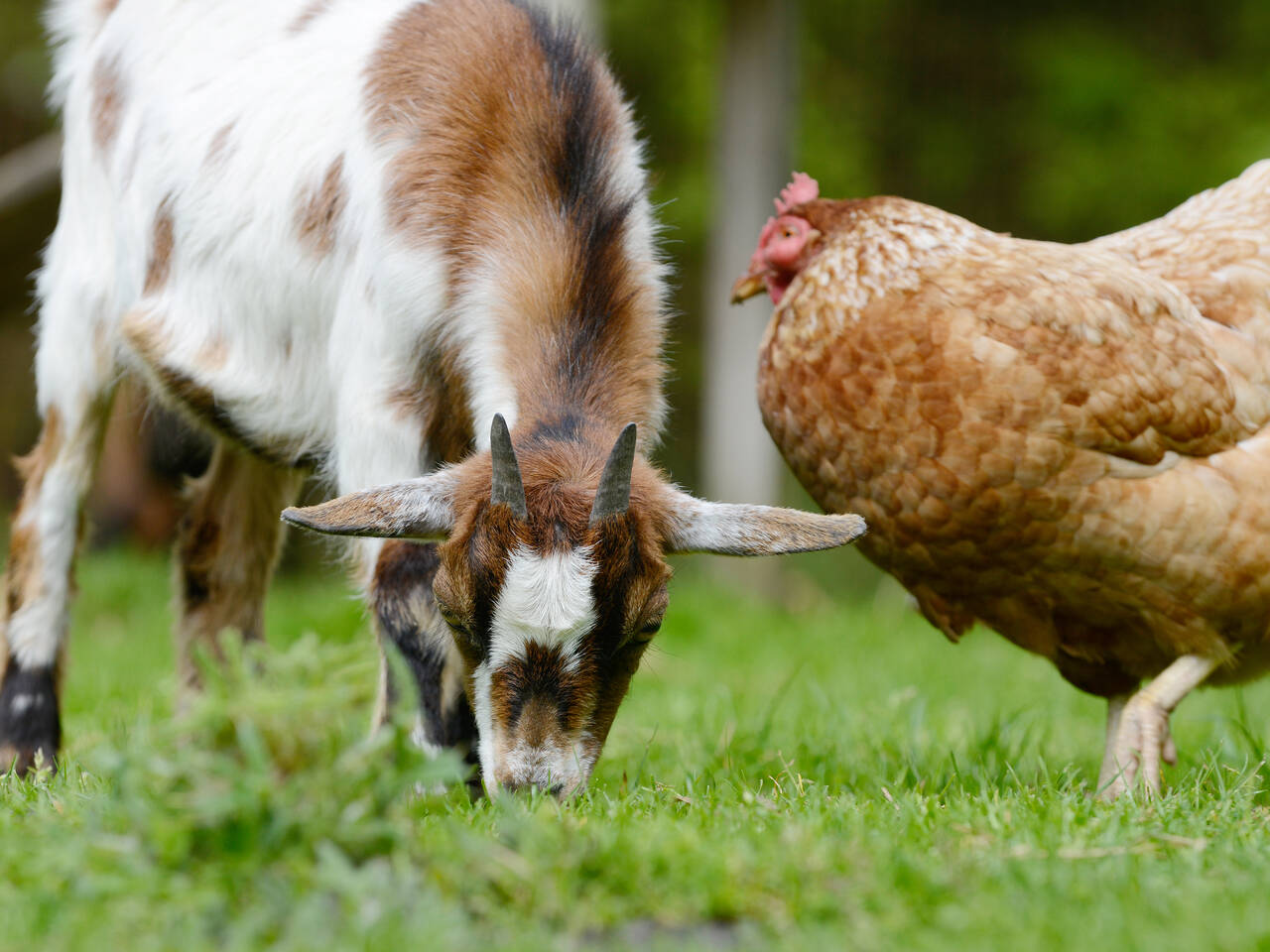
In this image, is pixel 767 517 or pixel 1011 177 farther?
pixel 1011 177

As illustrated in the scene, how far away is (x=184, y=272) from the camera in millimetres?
4445

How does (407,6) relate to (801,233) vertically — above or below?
above

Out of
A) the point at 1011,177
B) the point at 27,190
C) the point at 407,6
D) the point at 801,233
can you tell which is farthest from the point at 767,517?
the point at 1011,177

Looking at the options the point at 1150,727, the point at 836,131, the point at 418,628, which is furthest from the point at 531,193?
the point at 836,131

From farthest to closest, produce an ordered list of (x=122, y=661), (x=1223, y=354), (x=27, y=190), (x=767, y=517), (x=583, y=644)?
1. (x=27, y=190)
2. (x=122, y=661)
3. (x=1223, y=354)
4. (x=767, y=517)
5. (x=583, y=644)

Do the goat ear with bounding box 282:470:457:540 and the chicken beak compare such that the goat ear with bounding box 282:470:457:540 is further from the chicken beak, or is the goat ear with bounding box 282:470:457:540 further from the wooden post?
the wooden post

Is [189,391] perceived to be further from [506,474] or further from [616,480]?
[616,480]

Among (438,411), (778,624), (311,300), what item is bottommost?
(778,624)

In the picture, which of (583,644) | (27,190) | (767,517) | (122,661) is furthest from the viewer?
(27,190)

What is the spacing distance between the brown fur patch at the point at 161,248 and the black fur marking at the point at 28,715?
1.22m

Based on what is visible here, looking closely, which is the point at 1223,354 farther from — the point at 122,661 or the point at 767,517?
the point at 122,661

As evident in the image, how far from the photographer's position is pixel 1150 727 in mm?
3797

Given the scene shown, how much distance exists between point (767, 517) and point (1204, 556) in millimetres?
1165

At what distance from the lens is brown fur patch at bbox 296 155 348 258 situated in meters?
4.07
